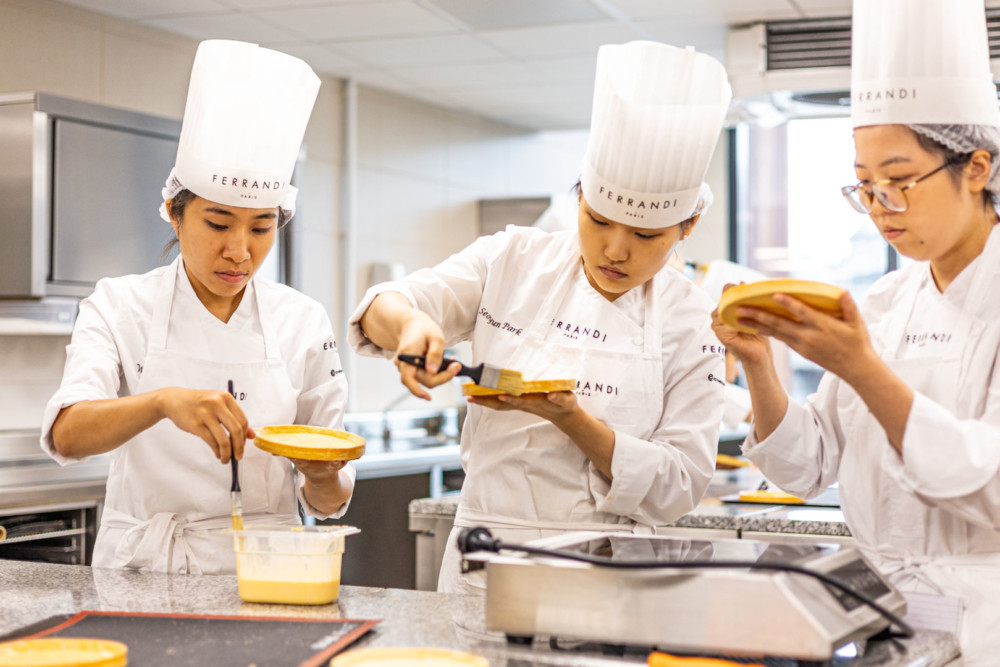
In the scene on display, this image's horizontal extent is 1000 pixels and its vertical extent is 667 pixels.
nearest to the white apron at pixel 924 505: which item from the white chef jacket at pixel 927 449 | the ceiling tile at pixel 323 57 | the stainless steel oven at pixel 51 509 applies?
the white chef jacket at pixel 927 449

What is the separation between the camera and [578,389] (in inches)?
75.0

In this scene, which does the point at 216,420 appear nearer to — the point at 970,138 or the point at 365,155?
A: the point at 970,138

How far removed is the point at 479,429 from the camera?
6.48 feet

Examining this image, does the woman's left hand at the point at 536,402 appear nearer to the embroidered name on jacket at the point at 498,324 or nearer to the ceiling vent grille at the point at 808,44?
the embroidered name on jacket at the point at 498,324

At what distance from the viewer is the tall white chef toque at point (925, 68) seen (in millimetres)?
1607

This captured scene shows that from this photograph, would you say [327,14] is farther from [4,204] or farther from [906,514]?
[906,514]

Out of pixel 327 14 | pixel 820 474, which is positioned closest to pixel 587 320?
pixel 820 474

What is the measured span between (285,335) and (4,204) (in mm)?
2009

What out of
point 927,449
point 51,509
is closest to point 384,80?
point 51,509

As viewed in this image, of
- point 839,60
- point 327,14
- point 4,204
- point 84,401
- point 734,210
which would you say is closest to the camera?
point 84,401

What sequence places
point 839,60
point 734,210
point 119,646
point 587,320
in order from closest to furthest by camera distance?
1. point 119,646
2. point 587,320
3. point 839,60
4. point 734,210

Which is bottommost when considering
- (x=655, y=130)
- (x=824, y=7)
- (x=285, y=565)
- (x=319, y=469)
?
(x=285, y=565)

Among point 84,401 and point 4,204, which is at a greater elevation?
point 4,204

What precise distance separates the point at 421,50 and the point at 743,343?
3.69 meters
